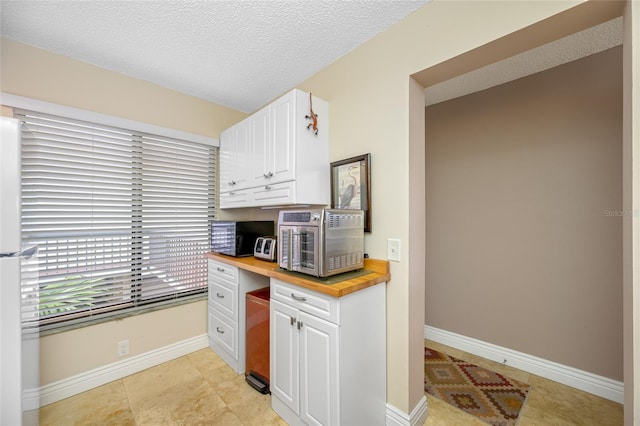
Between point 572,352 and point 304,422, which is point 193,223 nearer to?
point 304,422

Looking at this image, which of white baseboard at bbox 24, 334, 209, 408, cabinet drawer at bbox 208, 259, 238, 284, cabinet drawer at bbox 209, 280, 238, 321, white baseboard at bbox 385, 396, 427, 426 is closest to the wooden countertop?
cabinet drawer at bbox 208, 259, 238, 284

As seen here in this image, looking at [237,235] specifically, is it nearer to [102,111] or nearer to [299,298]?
[299,298]

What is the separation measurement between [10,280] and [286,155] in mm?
1622

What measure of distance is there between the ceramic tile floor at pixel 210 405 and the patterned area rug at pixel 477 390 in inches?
2.6

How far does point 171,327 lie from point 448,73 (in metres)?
3.10

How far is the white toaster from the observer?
2211 mm

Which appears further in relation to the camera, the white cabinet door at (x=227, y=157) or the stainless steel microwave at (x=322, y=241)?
the white cabinet door at (x=227, y=157)

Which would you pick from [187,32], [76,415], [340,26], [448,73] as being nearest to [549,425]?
[448,73]

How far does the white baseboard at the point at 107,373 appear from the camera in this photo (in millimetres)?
1849

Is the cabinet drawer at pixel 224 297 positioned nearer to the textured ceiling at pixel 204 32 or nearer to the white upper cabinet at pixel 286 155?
the white upper cabinet at pixel 286 155

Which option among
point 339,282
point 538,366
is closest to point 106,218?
Answer: point 339,282

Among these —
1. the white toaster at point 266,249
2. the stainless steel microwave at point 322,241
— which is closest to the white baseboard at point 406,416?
the stainless steel microwave at point 322,241

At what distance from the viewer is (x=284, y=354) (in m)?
1.68

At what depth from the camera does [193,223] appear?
2723mm
